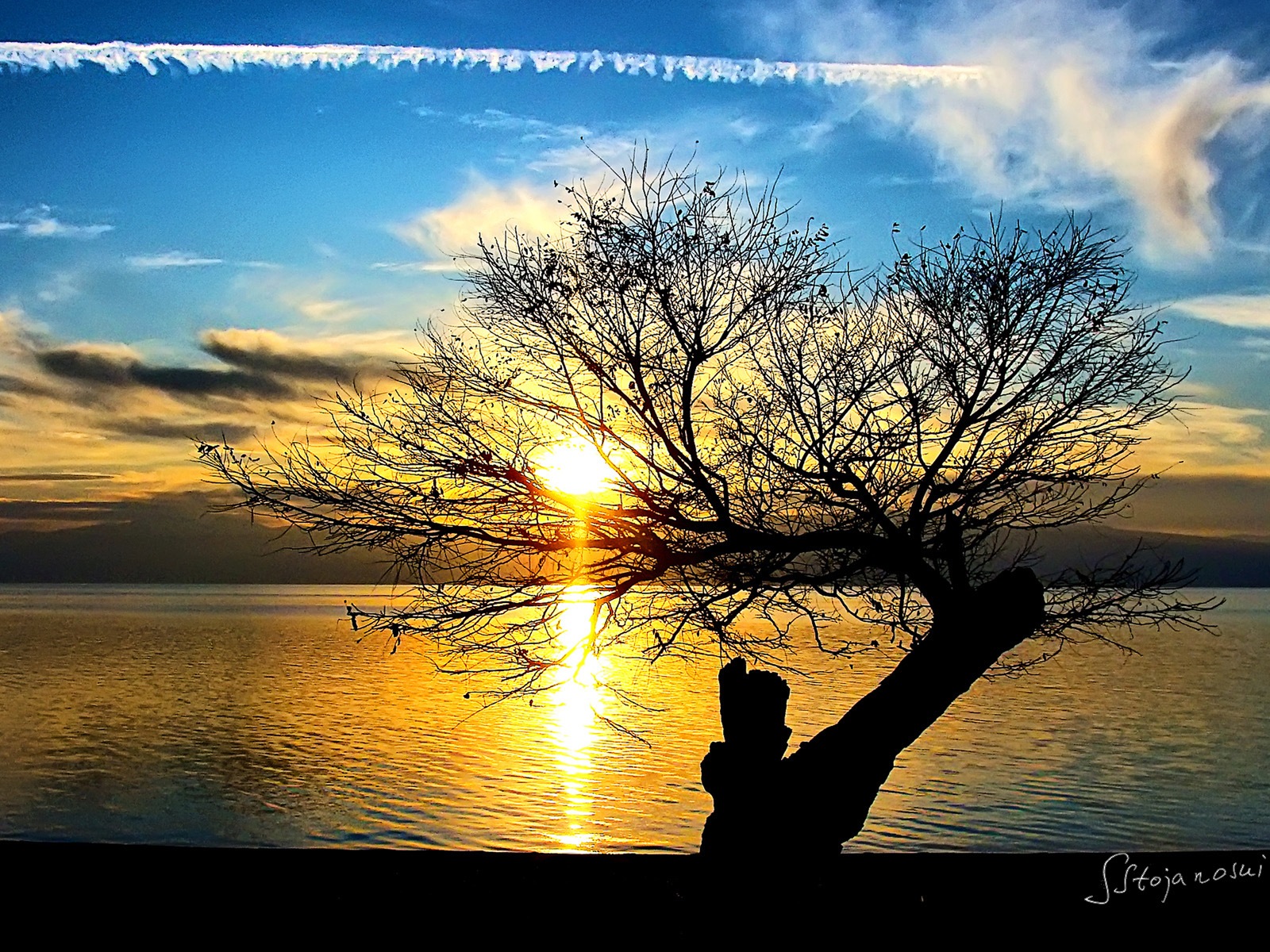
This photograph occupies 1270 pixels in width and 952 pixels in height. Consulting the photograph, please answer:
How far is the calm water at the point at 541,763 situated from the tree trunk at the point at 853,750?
5.58 feet

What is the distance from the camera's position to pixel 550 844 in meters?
24.7

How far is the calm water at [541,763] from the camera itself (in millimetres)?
26297

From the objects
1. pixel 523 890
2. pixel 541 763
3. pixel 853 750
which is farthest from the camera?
pixel 541 763

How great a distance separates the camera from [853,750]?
31.9ft

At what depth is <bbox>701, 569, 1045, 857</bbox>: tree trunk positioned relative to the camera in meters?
9.63

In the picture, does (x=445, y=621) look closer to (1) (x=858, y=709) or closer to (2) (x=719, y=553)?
(2) (x=719, y=553)

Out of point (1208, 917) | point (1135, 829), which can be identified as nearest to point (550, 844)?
point (1135, 829)

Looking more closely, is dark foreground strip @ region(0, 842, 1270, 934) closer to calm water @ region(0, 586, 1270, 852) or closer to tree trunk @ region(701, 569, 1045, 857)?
tree trunk @ region(701, 569, 1045, 857)
